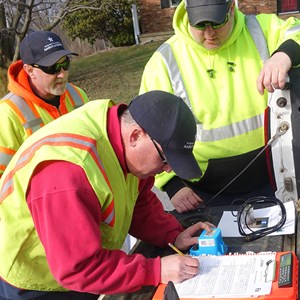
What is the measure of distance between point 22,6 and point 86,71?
150 inches

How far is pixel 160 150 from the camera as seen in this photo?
5.75 feet

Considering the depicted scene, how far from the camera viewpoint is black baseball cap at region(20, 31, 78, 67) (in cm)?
321

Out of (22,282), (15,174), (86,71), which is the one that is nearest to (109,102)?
(15,174)

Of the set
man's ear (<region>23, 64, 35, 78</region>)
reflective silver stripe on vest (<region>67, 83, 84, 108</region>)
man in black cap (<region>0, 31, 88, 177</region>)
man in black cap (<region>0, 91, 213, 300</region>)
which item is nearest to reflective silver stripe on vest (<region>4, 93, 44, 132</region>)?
man in black cap (<region>0, 31, 88, 177</region>)

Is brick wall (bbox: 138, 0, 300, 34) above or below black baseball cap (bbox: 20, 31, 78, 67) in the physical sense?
below

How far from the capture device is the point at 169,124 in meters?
1.71

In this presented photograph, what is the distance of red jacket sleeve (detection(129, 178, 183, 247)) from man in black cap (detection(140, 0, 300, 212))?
25 cm

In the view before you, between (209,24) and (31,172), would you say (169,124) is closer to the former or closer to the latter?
(31,172)

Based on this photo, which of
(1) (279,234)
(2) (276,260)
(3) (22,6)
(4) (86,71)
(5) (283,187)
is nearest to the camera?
(2) (276,260)

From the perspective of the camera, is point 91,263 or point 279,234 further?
point 279,234

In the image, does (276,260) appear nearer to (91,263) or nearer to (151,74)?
(91,263)

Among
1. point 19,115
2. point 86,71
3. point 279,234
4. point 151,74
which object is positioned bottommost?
point 86,71

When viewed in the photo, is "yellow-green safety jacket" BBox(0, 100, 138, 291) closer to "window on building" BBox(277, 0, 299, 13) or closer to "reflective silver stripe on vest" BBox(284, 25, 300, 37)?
"reflective silver stripe on vest" BBox(284, 25, 300, 37)

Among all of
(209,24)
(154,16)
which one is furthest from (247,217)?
(154,16)
